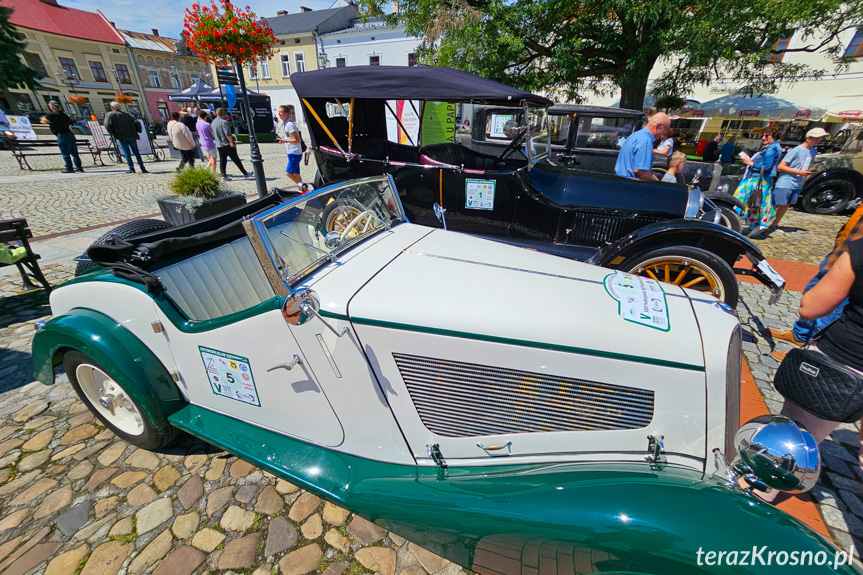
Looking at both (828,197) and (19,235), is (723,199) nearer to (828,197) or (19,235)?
(828,197)

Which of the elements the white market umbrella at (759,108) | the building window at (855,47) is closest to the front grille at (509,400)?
the white market umbrella at (759,108)

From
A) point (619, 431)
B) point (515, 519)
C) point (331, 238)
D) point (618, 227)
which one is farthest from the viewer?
point (618, 227)

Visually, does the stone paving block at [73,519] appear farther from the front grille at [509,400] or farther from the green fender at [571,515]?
the front grille at [509,400]

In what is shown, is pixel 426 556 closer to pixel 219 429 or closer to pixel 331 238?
pixel 219 429

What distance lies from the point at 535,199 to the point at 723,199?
3.79 m

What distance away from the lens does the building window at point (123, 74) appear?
123 ft

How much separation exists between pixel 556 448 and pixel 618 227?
3011 mm

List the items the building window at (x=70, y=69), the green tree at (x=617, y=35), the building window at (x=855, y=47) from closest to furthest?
the green tree at (x=617, y=35)
the building window at (x=855, y=47)
the building window at (x=70, y=69)

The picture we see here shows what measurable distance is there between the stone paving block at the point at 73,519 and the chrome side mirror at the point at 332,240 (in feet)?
6.43

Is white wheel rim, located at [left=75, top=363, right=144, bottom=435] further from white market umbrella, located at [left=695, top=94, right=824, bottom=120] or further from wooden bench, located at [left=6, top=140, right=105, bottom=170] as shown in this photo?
white market umbrella, located at [left=695, top=94, right=824, bottom=120]

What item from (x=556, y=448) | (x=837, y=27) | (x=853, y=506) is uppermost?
(x=837, y=27)

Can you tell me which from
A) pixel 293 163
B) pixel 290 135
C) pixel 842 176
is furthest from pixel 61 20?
pixel 842 176

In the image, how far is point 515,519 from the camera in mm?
1348

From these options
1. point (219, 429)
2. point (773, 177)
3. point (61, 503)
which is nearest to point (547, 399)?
point (219, 429)
